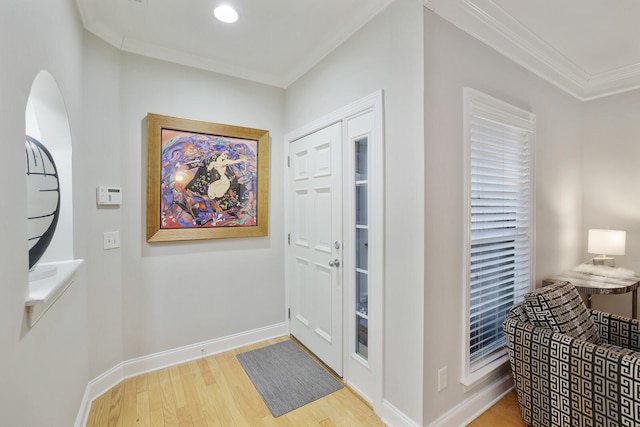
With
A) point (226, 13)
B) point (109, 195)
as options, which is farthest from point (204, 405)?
point (226, 13)

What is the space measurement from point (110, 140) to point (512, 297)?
129 inches

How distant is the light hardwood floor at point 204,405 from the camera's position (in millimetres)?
1759

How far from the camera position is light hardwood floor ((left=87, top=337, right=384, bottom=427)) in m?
1.76

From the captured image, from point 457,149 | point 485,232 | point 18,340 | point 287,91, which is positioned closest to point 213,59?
point 287,91

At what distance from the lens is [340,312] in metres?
2.17

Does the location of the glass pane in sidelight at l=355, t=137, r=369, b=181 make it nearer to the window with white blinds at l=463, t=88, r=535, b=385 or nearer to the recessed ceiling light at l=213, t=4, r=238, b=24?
the window with white blinds at l=463, t=88, r=535, b=385

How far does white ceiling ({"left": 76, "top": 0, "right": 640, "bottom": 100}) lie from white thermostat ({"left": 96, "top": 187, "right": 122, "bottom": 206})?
1.09 m

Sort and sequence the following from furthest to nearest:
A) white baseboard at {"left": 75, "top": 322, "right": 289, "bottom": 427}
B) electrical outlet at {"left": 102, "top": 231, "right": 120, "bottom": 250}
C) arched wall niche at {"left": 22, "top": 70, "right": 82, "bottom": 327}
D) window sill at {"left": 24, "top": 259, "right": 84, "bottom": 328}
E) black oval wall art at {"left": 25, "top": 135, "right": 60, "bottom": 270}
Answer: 1. electrical outlet at {"left": 102, "top": 231, "right": 120, "bottom": 250}
2. white baseboard at {"left": 75, "top": 322, "right": 289, "bottom": 427}
3. arched wall niche at {"left": 22, "top": 70, "right": 82, "bottom": 327}
4. black oval wall art at {"left": 25, "top": 135, "right": 60, "bottom": 270}
5. window sill at {"left": 24, "top": 259, "right": 84, "bottom": 328}

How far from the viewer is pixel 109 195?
6.78ft

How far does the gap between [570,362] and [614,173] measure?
8.22 ft

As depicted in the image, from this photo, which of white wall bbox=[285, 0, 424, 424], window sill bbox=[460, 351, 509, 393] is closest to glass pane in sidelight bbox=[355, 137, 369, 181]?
white wall bbox=[285, 0, 424, 424]

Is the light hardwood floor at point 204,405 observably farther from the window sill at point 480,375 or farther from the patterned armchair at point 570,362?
the patterned armchair at point 570,362

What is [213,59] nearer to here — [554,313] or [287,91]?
[287,91]

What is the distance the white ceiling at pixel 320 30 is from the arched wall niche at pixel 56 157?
2.64 ft
